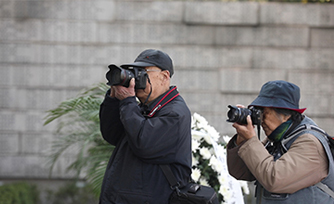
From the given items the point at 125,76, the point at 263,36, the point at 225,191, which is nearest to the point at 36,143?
the point at 225,191

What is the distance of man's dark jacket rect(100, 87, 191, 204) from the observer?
6.43ft

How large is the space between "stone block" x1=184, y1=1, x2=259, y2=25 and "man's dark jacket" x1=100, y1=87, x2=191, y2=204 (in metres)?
3.23

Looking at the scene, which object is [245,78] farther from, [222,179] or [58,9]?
[58,9]

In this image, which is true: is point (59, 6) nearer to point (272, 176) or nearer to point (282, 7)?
point (282, 7)

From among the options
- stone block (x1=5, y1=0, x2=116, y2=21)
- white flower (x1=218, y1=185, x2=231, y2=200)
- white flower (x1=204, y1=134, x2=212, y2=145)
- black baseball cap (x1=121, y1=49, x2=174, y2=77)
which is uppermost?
stone block (x1=5, y1=0, x2=116, y2=21)

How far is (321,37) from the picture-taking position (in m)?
5.27

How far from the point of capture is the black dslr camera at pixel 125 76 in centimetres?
202

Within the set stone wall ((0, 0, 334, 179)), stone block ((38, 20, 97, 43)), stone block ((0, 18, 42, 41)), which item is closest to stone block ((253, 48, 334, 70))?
stone wall ((0, 0, 334, 179))

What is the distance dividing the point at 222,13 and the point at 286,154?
363 cm

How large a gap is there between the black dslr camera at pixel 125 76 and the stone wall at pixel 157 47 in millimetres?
3123

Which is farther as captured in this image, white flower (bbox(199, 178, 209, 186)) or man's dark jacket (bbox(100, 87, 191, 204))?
white flower (bbox(199, 178, 209, 186))

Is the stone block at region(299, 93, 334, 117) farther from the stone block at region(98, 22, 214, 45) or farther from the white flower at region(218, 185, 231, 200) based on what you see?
the white flower at region(218, 185, 231, 200)

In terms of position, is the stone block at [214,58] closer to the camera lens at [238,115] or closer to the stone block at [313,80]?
the stone block at [313,80]

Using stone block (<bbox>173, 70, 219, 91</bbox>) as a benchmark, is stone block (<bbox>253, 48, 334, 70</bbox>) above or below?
above
